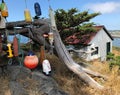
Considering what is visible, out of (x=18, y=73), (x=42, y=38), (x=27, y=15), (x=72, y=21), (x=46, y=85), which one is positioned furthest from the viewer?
(x=72, y=21)

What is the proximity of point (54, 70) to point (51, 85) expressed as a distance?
125cm

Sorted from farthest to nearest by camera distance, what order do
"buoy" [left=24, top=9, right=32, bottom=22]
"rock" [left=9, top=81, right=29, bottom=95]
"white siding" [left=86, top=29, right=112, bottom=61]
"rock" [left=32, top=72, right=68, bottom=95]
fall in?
"white siding" [left=86, top=29, right=112, bottom=61] → "buoy" [left=24, top=9, right=32, bottom=22] → "rock" [left=32, top=72, right=68, bottom=95] → "rock" [left=9, top=81, right=29, bottom=95]

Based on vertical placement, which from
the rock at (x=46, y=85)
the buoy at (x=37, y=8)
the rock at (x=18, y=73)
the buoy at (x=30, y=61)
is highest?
the buoy at (x=37, y=8)

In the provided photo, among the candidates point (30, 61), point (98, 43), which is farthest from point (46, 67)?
point (98, 43)

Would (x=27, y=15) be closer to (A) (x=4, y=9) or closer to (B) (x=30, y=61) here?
(A) (x=4, y=9)

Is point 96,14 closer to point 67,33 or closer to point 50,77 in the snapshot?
point 67,33

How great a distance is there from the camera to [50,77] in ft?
20.1

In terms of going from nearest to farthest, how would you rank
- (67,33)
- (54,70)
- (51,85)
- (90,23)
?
(51,85) → (54,70) → (67,33) → (90,23)

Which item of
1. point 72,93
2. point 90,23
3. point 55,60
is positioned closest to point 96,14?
point 90,23

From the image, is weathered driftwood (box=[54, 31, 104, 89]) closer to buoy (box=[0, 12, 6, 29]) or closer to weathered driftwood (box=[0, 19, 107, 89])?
weathered driftwood (box=[0, 19, 107, 89])

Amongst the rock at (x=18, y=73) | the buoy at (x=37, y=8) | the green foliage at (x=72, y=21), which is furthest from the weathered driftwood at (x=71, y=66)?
the green foliage at (x=72, y=21)

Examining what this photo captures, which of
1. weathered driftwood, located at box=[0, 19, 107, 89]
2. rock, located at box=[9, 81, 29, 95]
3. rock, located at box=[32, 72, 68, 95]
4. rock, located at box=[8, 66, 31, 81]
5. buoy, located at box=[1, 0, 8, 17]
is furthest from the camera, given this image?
weathered driftwood, located at box=[0, 19, 107, 89]

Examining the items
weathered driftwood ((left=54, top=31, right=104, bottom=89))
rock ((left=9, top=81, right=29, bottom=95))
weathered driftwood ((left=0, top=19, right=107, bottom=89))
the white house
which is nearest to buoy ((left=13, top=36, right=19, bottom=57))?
weathered driftwood ((left=0, top=19, right=107, bottom=89))

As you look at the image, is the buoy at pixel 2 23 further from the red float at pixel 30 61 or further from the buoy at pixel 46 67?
the buoy at pixel 46 67
